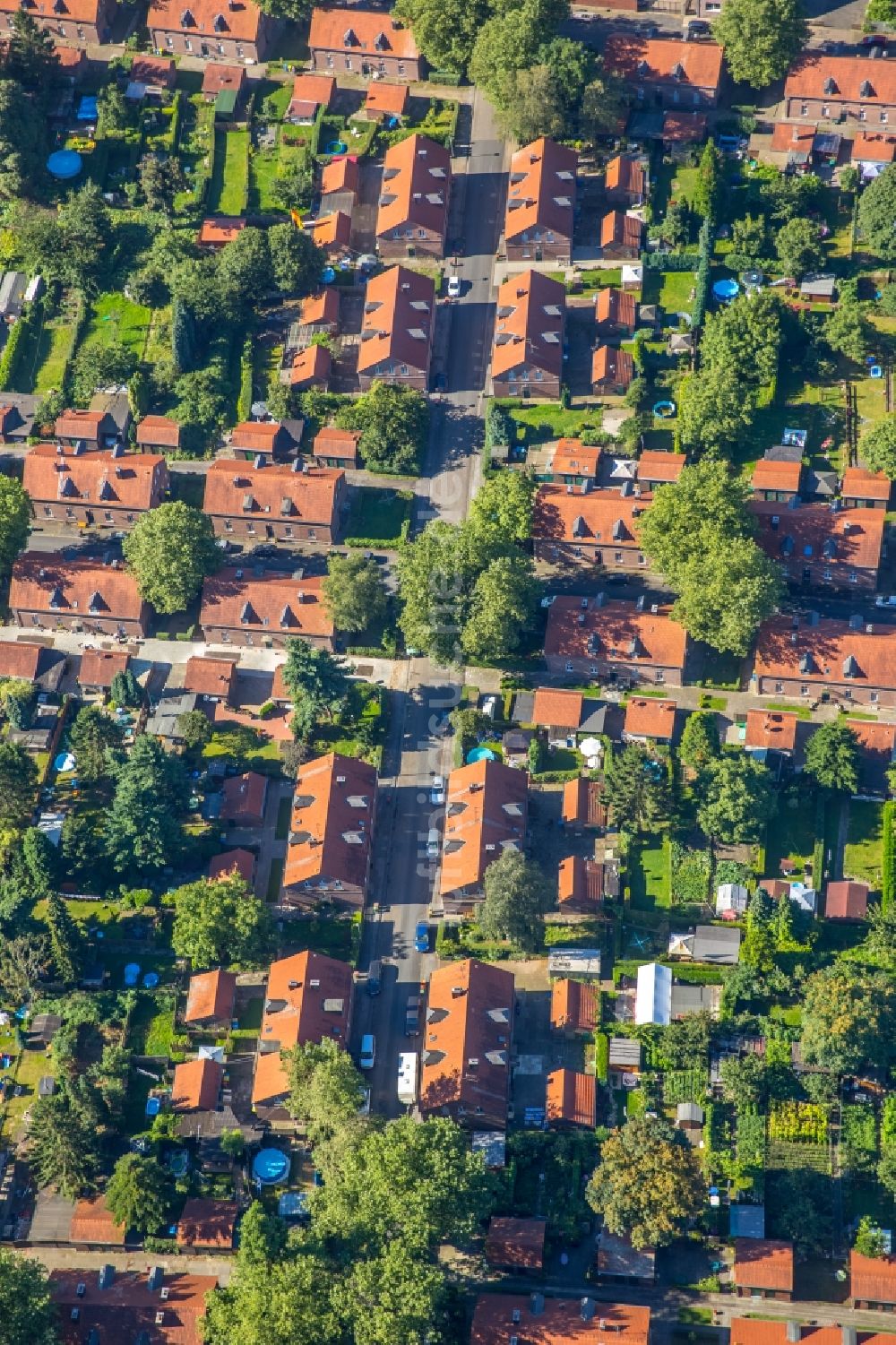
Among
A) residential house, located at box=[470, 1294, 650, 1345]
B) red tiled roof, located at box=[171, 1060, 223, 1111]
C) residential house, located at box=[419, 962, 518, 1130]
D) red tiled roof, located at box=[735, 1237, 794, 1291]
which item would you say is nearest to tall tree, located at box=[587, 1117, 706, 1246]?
red tiled roof, located at box=[735, 1237, 794, 1291]

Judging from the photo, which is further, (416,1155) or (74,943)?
(74,943)

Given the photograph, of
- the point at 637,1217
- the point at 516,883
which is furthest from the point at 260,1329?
the point at 516,883

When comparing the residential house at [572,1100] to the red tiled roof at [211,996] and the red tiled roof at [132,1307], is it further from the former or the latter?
the red tiled roof at [132,1307]

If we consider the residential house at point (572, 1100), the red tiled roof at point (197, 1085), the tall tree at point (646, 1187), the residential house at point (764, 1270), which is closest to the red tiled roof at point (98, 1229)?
the red tiled roof at point (197, 1085)

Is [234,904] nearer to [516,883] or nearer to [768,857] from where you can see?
[516,883]

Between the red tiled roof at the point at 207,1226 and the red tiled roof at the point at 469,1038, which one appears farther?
the red tiled roof at the point at 469,1038

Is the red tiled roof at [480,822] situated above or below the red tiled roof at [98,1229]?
above

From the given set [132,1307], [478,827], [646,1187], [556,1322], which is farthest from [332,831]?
[556,1322]
